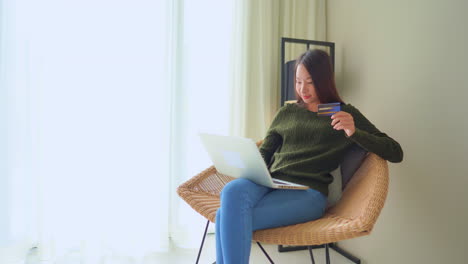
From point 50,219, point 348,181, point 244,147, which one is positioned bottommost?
point 50,219

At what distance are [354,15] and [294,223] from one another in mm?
1385

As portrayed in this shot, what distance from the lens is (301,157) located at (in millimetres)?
1346

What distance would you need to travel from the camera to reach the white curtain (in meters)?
1.78

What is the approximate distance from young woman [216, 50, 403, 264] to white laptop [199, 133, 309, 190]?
0.18 feet

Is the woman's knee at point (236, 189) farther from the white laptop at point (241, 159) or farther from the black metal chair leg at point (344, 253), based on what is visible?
the black metal chair leg at point (344, 253)

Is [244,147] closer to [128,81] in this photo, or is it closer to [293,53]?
[128,81]

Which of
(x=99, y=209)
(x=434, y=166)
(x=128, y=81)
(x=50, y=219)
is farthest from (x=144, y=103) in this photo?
(x=434, y=166)

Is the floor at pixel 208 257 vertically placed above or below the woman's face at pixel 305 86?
below

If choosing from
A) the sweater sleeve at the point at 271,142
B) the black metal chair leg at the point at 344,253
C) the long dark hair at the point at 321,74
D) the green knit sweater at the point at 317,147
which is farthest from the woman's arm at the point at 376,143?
the black metal chair leg at the point at 344,253

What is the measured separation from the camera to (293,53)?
2170mm

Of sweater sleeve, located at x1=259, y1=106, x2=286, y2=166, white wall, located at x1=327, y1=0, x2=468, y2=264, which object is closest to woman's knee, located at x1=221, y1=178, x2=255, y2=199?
sweater sleeve, located at x1=259, y1=106, x2=286, y2=166

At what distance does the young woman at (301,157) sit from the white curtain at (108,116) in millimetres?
750

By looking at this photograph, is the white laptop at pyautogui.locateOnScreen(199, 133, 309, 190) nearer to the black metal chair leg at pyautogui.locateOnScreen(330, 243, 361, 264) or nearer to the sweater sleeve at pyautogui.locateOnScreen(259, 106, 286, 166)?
the sweater sleeve at pyautogui.locateOnScreen(259, 106, 286, 166)

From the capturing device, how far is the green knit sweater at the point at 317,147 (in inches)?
47.9
